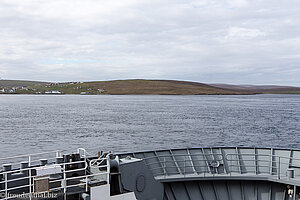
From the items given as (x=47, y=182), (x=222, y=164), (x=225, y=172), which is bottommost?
(x=225, y=172)

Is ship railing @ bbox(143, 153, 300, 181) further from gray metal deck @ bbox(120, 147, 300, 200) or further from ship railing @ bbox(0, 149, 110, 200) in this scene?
ship railing @ bbox(0, 149, 110, 200)

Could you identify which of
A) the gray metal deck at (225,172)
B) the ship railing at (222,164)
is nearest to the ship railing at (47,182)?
the gray metal deck at (225,172)

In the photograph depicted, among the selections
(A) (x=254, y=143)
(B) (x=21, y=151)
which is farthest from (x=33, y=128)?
(A) (x=254, y=143)

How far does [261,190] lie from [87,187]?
8.37 metres

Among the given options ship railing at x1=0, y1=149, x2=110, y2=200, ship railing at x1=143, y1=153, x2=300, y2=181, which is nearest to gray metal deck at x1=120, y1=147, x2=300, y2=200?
ship railing at x1=143, y1=153, x2=300, y2=181

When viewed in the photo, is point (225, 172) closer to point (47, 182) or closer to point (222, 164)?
point (222, 164)

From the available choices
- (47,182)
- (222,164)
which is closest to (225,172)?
(222,164)

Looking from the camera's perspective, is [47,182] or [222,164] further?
[222,164]

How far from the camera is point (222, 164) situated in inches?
609

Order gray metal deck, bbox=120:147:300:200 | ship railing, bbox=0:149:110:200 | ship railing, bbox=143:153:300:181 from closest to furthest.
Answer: ship railing, bbox=0:149:110:200, gray metal deck, bbox=120:147:300:200, ship railing, bbox=143:153:300:181

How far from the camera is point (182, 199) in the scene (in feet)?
46.4

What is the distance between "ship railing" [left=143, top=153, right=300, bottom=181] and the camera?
14.8 metres

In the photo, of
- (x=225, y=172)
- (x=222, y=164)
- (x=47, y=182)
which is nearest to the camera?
(x=47, y=182)

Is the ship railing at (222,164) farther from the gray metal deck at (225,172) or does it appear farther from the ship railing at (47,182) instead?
the ship railing at (47,182)
